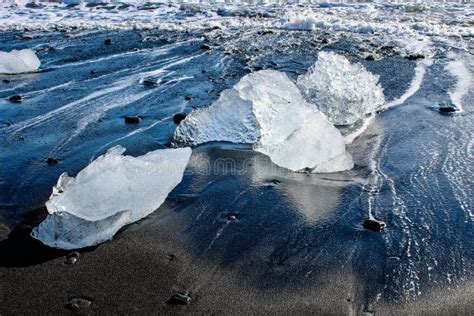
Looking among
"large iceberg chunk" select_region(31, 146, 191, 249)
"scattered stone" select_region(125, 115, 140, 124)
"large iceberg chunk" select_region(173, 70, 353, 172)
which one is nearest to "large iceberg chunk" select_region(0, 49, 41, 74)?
"scattered stone" select_region(125, 115, 140, 124)

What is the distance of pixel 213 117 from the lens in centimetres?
454

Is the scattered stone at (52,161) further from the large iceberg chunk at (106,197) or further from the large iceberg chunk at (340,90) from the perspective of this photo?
the large iceberg chunk at (340,90)

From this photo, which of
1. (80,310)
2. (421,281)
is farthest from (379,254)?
(80,310)

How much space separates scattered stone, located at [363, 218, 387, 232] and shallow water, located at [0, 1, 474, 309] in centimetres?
4

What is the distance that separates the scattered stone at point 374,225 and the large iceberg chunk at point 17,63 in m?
6.58

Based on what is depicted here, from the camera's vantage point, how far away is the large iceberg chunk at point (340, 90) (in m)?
5.04

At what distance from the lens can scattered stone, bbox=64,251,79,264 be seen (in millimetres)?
2593

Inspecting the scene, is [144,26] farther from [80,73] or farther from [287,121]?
[287,121]

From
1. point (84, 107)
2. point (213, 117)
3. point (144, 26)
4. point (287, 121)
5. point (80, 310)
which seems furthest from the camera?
point (144, 26)

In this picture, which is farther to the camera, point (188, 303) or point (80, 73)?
point (80, 73)

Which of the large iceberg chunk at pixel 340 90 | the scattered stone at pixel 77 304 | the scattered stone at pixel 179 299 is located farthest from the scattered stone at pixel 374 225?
the large iceberg chunk at pixel 340 90

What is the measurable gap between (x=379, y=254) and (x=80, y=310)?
171 cm

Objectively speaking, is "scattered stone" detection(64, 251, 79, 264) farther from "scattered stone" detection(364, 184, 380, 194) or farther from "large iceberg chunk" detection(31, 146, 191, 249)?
"scattered stone" detection(364, 184, 380, 194)

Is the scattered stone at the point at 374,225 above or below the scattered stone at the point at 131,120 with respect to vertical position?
above
